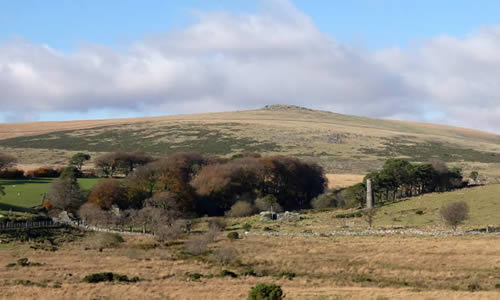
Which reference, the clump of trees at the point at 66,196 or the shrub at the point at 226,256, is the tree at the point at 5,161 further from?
the shrub at the point at 226,256

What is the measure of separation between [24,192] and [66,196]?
1201cm

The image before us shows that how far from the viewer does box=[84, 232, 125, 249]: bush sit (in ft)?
207

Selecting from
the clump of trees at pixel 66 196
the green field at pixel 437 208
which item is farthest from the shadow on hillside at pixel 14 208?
the green field at pixel 437 208

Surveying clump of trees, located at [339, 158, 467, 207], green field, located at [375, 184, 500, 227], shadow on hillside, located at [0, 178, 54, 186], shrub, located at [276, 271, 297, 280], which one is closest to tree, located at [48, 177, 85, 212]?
shadow on hillside, located at [0, 178, 54, 186]

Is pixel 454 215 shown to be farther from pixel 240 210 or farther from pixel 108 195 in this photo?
pixel 108 195

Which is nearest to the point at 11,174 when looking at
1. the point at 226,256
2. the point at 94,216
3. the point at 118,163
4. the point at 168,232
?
the point at 118,163

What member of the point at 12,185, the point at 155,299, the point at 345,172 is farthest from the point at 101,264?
the point at 345,172

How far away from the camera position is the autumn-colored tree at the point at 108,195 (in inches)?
3356

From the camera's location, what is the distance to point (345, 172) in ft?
511

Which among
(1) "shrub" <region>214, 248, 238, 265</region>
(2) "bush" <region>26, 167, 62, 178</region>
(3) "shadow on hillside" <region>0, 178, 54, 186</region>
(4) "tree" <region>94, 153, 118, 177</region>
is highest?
(4) "tree" <region>94, 153, 118, 177</region>

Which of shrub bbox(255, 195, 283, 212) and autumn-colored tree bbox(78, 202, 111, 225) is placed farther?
shrub bbox(255, 195, 283, 212)

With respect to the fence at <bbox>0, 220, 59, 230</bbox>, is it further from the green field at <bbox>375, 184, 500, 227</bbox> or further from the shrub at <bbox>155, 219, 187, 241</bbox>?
the green field at <bbox>375, 184, 500, 227</bbox>

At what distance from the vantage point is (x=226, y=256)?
175 feet

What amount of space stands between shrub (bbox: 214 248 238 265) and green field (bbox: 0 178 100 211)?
37.5 metres
